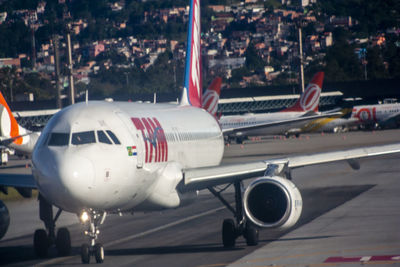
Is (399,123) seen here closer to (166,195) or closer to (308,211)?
(308,211)

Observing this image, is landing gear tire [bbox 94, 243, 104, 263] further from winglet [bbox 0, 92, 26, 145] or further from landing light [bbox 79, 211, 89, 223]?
winglet [bbox 0, 92, 26, 145]

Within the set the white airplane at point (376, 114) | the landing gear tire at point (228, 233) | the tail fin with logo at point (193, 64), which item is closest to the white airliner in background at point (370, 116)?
the white airplane at point (376, 114)

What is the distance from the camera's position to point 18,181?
19.8 meters

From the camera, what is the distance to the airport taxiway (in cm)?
1784

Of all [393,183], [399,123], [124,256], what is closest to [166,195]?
[124,256]

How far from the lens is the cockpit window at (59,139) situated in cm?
1661

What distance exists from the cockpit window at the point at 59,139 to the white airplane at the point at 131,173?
0.07 feet

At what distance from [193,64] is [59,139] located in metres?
12.0

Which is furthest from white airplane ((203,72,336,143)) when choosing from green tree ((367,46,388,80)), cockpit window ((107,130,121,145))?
green tree ((367,46,388,80))

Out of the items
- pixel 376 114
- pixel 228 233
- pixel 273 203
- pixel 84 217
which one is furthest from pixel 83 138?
pixel 376 114

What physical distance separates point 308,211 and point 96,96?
232 ft

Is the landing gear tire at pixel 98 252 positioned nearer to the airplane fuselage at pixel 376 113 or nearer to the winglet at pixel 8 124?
the winglet at pixel 8 124

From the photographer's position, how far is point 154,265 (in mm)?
17547

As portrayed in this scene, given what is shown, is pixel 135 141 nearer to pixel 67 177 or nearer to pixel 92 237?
pixel 92 237
